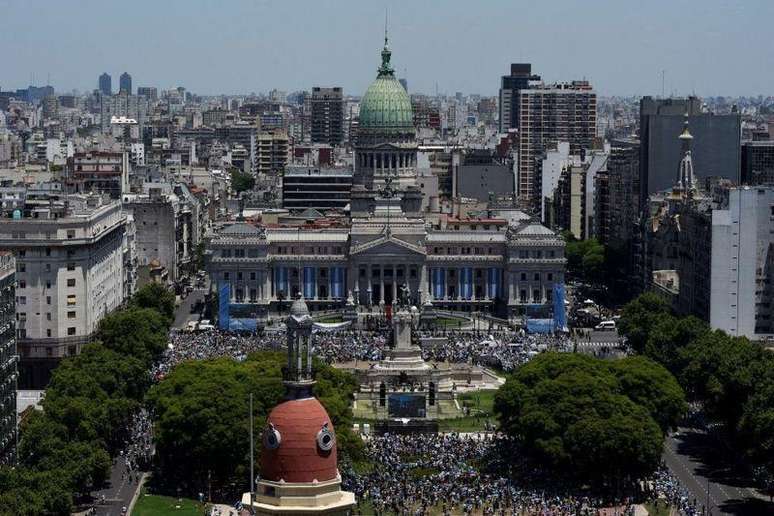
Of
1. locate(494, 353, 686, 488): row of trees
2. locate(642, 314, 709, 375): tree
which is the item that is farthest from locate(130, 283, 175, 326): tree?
locate(494, 353, 686, 488): row of trees

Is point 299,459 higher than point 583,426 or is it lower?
higher

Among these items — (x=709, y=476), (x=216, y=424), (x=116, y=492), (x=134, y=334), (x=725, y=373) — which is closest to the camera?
(x=216, y=424)

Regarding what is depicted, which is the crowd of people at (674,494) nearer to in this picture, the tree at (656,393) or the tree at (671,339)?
the tree at (656,393)

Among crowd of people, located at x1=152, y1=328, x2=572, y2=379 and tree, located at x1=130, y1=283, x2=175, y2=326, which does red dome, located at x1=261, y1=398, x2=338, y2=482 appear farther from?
tree, located at x1=130, y1=283, x2=175, y2=326

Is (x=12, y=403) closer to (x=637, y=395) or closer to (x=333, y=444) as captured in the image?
(x=637, y=395)

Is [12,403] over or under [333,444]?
under

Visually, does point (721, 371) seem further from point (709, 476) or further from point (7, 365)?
point (7, 365)

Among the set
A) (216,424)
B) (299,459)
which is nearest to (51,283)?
(216,424)

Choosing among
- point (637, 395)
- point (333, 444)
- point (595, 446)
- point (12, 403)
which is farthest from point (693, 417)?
point (333, 444)
